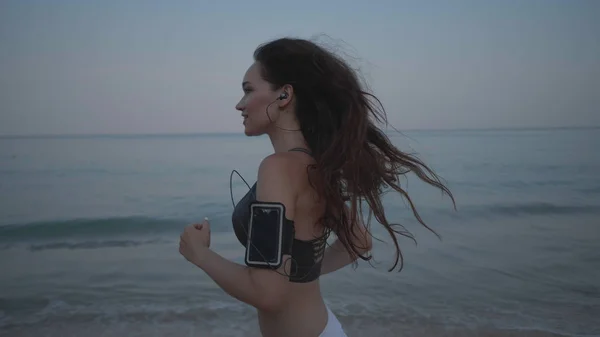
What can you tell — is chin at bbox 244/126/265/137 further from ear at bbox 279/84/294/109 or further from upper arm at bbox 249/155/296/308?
upper arm at bbox 249/155/296/308

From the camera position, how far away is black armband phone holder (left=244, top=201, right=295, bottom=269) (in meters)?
1.81

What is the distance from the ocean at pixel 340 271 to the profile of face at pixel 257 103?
948 mm

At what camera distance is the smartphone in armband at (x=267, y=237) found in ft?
5.92

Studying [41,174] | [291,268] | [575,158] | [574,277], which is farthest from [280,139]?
[575,158]

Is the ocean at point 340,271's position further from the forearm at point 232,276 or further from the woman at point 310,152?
the forearm at point 232,276

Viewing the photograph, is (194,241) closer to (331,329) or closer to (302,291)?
(302,291)

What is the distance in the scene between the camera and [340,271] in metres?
7.66

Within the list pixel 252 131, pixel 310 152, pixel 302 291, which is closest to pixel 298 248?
pixel 302 291

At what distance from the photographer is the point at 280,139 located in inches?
82.7

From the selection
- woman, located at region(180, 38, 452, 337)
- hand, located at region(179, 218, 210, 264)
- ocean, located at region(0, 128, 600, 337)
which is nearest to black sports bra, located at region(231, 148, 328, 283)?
woman, located at region(180, 38, 452, 337)

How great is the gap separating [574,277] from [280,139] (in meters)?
6.89

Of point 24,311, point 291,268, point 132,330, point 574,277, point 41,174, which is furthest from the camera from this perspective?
point 41,174

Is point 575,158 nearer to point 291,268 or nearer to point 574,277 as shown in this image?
point 574,277

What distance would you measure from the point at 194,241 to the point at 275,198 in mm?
289
